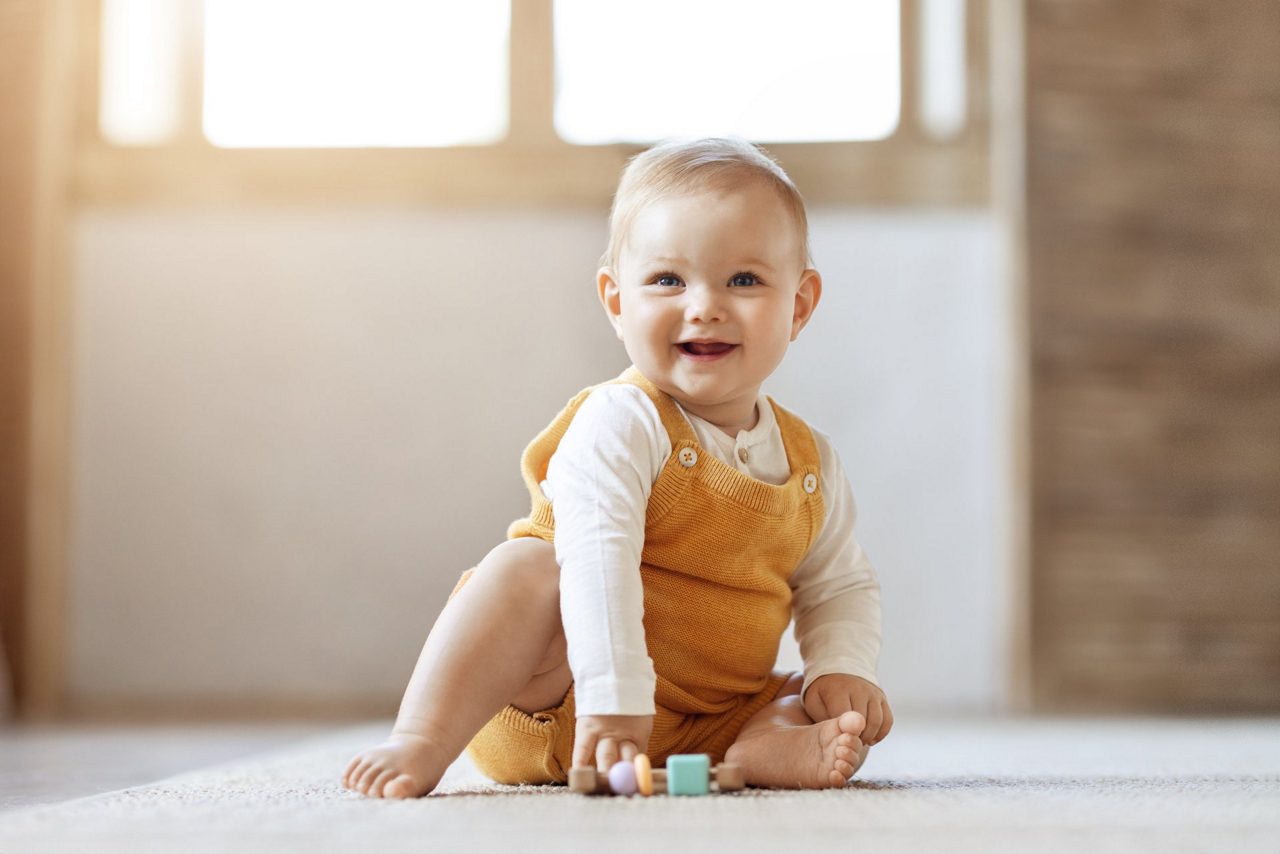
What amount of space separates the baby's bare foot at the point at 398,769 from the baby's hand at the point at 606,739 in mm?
89

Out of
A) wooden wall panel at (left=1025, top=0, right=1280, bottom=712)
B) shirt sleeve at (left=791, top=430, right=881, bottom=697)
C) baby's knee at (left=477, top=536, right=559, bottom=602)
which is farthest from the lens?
wooden wall panel at (left=1025, top=0, right=1280, bottom=712)

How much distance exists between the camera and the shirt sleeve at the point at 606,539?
2.81 ft

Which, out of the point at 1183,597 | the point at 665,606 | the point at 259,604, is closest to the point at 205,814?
the point at 665,606

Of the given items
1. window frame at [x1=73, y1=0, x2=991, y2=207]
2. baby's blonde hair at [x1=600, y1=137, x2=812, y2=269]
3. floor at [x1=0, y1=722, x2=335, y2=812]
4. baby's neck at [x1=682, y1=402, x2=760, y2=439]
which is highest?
window frame at [x1=73, y1=0, x2=991, y2=207]

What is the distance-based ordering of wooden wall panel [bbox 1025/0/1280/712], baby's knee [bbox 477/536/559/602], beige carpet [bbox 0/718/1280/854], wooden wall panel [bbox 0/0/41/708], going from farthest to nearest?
1. wooden wall panel [bbox 0/0/41/708]
2. wooden wall panel [bbox 1025/0/1280/712]
3. baby's knee [bbox 477/536/559/602]
4. beige carpet [bbox 0/718/1280/854]

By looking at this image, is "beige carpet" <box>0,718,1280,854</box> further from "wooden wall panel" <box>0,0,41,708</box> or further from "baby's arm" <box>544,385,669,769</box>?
"wooden wall panel" <box>0,0,41,708</box>

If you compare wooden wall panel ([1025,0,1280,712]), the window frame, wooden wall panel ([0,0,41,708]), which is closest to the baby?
wooden wall panel ([1025,0,1280,712])

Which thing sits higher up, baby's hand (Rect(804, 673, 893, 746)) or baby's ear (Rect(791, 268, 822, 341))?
baby's ear (Rect(791, 268, 822, 341))

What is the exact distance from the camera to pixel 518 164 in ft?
8.32

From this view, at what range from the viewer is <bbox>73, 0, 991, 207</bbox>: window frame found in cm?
251

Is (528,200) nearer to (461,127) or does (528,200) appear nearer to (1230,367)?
(461,127)

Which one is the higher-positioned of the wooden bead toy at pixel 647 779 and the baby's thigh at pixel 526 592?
the baby's thigh at pixel 526 592

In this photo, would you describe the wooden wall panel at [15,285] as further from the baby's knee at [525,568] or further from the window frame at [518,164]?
the baby's knee at [525,568]

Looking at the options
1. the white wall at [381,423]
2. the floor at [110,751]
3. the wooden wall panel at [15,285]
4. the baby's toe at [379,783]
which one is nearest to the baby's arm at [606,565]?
the baby's toe at [379,783]
